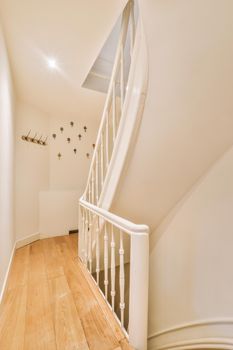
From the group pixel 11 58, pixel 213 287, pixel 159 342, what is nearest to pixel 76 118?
pixel 11 58

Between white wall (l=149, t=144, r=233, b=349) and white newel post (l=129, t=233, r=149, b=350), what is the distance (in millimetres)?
772

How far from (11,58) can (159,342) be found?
11.2 feet

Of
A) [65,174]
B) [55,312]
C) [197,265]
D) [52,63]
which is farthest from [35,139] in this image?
[197,265]

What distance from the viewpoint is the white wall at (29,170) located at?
2.72 metres

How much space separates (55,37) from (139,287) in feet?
7.00

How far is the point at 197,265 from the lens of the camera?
1.61m

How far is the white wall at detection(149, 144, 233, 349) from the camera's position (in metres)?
1.38

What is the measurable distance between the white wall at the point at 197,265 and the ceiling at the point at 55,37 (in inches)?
61.5

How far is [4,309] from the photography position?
140cm

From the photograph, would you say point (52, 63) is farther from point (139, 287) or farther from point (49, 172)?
point (139, 287)

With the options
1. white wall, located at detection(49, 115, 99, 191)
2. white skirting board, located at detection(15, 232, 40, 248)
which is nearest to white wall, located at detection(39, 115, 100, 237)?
white wall, located at detection(49, 115, 99, 191)

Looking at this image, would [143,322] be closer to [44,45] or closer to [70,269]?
[70,269]

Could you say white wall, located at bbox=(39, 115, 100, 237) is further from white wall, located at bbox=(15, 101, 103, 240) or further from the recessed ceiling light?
the recessed ceiling light

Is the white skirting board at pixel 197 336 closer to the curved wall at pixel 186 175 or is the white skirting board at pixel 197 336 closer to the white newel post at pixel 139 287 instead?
the curved wall at pixel 186 175
